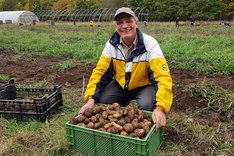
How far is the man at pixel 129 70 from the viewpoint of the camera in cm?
350

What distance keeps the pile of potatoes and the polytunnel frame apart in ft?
110

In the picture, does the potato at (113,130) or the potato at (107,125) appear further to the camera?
the potato at (107,125)

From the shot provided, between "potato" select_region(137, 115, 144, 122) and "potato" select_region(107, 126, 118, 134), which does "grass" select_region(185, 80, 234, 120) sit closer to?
"potato" select_region(137, 115, 144, 122)

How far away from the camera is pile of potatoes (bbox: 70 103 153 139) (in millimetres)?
3076

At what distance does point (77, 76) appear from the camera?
6.81m

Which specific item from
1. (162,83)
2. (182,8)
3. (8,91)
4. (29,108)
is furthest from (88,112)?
(182,8)

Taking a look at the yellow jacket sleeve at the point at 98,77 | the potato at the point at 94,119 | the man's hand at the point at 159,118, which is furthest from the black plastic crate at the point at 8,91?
the man's hand at the point at 159,118

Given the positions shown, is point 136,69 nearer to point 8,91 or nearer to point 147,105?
point 147,105

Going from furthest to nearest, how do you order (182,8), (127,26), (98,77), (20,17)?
(20,17), (182,8), (98,77), (127,26)

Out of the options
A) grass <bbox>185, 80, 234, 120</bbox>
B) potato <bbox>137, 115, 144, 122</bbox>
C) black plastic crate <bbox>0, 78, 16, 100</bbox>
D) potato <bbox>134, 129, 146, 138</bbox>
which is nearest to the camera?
potato <bbox>134, 129, 146, 138</bbox>

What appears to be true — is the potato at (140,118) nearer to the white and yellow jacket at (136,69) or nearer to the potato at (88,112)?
the white and yellow jacket at (136,69)

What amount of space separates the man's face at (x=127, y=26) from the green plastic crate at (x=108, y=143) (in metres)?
0.93

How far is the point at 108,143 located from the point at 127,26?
138cm

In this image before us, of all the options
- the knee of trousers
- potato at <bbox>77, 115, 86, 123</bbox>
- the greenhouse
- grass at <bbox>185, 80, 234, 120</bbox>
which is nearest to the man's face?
the knee of trousers
